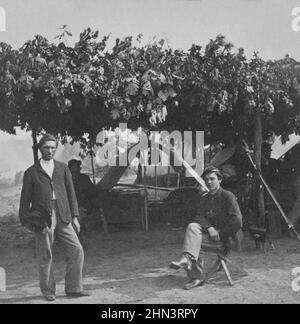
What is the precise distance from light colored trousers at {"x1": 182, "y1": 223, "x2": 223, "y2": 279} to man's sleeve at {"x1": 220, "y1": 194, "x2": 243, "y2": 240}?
18 cm

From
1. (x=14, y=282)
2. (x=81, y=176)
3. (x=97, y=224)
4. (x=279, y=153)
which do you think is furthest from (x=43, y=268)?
(x=279, y=153)

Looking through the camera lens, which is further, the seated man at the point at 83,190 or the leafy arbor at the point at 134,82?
the seated man at the point at 83,190

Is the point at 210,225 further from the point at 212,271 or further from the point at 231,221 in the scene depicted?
the point at 212,271

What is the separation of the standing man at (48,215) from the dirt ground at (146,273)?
0.78 ft

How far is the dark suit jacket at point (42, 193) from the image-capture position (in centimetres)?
520

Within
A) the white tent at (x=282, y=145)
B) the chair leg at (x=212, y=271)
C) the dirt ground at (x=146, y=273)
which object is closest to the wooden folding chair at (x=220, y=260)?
the chair leg at (x=212, y=271)

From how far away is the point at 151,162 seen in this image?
10547 millimetres

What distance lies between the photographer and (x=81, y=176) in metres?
9.21

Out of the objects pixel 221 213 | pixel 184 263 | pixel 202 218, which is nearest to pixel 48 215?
pixel 184 263

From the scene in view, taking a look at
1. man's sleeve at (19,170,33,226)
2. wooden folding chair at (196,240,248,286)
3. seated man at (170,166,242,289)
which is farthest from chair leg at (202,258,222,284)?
man's sleeve at (19,170,33,226)

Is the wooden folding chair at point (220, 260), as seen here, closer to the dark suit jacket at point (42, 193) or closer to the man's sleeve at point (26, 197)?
the dark suit jacket at point (42, 193)

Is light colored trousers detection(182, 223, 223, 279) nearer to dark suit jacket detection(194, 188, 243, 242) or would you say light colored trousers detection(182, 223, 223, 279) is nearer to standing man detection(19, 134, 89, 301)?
dark suit jacket detection(194, 188, 243, 242)

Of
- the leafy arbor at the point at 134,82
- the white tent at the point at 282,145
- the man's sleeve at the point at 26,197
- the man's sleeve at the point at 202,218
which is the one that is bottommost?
the man's sleeve at the point at 202,218

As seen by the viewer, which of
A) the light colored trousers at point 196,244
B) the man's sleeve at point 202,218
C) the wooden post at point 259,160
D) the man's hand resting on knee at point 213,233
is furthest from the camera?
the wooden post at point 259,160
